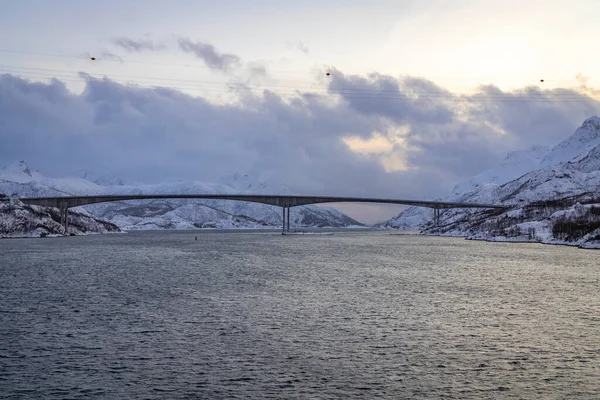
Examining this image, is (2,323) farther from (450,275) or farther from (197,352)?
(450,275)

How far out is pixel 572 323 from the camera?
3219 centimetres

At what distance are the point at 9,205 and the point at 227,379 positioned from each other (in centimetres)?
19955

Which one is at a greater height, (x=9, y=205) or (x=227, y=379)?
(x=9, y=205)

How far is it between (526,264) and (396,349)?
57548mm

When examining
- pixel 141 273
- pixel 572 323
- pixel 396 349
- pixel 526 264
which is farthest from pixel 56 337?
pixel 526 264

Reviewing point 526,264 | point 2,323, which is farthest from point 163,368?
point 526,264

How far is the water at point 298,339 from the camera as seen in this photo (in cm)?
2016

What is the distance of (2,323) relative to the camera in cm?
3138

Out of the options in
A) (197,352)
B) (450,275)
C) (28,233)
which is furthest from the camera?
(28,233)

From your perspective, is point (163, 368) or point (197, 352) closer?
point (163, 368)

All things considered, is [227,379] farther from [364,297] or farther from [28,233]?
[28,233]

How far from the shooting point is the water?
2016 cm

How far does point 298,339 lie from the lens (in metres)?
27.8

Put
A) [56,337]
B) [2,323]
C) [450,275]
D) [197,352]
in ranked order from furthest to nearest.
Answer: [450,275] < [2,323] < [56,337] < [197,352]
